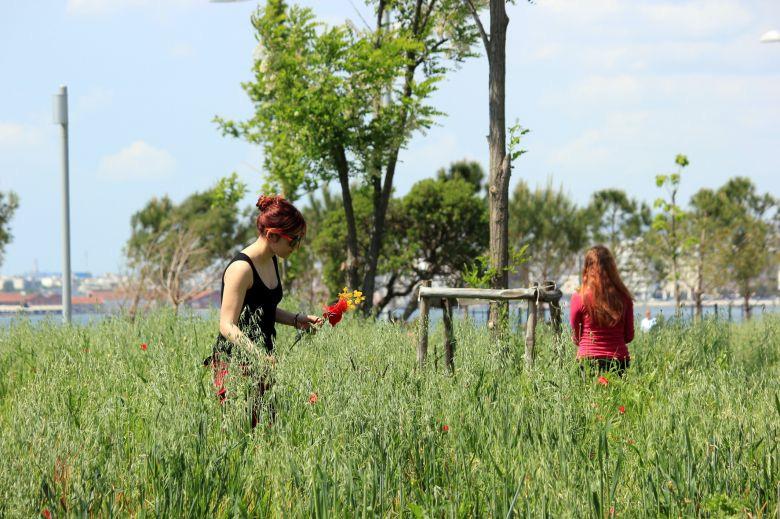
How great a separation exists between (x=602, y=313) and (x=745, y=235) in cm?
3343

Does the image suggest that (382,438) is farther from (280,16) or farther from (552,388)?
(280,16)

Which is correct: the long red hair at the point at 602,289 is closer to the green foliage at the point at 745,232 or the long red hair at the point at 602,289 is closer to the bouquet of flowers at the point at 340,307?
the bouquet of flowers at the point at 340,307

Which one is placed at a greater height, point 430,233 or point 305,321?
→ point 430,233

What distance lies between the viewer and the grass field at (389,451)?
3.26 m

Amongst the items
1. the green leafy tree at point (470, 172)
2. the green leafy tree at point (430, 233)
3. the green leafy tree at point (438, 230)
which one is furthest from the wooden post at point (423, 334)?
the green leafy tree at point (470, 172)

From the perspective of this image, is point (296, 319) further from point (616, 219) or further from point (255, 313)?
point (616, 219)

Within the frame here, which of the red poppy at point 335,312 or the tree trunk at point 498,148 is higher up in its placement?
the tree trunk at point 498,148

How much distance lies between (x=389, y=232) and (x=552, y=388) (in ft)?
73.7

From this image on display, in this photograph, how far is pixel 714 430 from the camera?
392 centimetres

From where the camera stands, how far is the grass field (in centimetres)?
326

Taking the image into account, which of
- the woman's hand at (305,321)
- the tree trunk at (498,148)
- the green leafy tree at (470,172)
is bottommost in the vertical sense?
the woman's hand at (305,321)

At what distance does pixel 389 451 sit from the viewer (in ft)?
11.8

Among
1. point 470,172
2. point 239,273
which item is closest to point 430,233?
point 470,172

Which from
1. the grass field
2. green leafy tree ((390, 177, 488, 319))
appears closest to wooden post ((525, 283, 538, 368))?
the grass field
